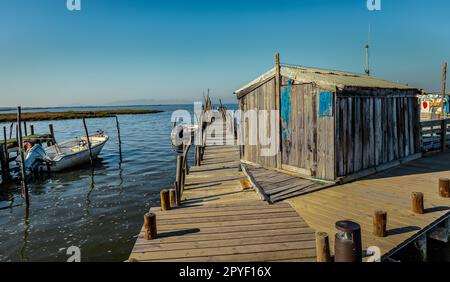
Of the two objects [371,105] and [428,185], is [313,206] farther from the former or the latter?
[371,105]

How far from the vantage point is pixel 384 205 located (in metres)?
7.68

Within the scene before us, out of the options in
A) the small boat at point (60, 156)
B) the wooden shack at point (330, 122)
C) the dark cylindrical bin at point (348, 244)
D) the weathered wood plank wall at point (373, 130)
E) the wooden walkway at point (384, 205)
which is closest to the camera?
the dark cylindrical bin at point (348, 244)

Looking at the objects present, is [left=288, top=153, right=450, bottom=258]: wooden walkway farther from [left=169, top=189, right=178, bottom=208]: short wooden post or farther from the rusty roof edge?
the rusty roof edge

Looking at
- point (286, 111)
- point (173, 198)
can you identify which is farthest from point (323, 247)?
point (286, 111)

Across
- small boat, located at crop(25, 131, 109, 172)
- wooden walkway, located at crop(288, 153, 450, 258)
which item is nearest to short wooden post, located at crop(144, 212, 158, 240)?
wooden walkway, located at crop(288, 153, 450, 258)

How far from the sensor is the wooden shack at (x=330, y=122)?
957cm

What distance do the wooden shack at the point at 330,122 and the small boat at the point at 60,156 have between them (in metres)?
15.4

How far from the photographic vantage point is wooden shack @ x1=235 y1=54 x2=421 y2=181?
9570mm

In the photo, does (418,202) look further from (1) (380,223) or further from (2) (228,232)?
(2) (228,232)

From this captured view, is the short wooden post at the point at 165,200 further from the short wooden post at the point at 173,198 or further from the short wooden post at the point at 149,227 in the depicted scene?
the short wooden post at the point at 149,227

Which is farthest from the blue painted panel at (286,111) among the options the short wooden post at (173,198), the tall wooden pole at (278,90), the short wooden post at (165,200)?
the short wooden post at (165,200)

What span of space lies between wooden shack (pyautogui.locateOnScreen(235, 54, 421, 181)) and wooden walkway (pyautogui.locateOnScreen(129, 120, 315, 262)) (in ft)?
8.65
